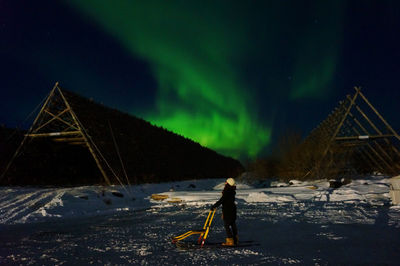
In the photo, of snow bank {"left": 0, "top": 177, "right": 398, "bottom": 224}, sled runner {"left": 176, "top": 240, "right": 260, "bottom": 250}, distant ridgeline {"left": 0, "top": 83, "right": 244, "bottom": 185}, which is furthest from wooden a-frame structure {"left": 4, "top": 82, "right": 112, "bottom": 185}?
sled runner {"left": 176, "top": 240, "right": 260, "bottom": 250}

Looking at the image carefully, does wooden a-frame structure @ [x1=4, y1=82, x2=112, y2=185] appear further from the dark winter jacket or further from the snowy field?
the dark winter jacket

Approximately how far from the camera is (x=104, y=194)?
13.9 metres

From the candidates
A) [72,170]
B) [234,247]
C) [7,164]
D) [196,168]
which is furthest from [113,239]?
[196,168]

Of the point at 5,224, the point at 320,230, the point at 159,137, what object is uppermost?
the point at 159,137

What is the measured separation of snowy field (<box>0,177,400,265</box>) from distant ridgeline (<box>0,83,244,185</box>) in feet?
12.0

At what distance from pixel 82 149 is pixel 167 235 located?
50.0 ft

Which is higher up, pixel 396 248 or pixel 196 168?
pixel 196 168

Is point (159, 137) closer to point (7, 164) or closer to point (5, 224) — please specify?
point (7, 164)

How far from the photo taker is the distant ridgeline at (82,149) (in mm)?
15914

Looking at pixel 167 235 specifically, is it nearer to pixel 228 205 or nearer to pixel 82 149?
pixel 228 205

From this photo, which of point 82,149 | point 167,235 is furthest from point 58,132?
point 167,235

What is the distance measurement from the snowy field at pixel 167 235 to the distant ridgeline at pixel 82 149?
3.66 m

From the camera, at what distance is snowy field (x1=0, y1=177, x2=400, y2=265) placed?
4992mm

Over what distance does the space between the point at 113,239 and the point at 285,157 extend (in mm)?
21840
